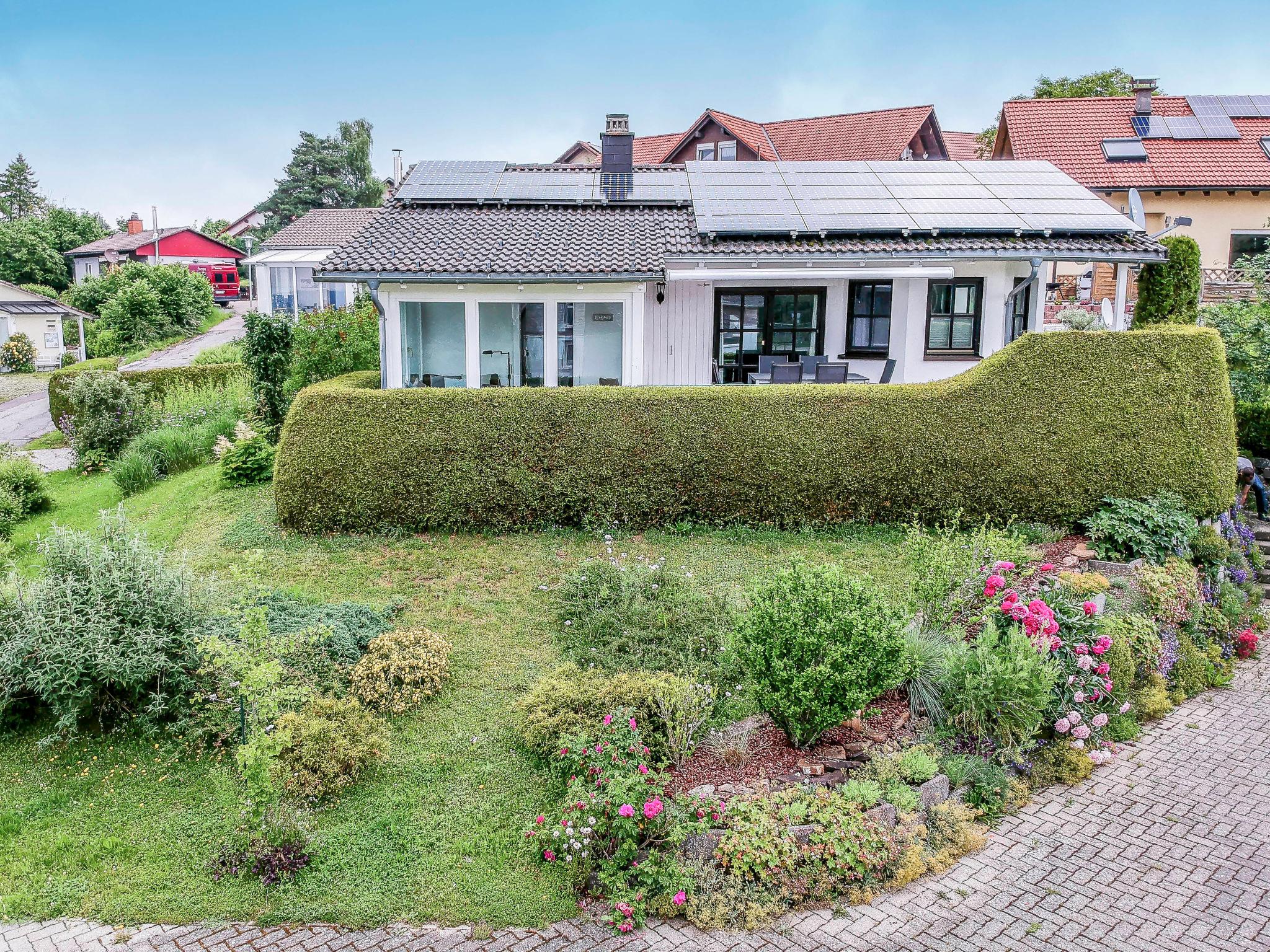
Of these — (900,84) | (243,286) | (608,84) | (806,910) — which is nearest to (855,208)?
(806,910)

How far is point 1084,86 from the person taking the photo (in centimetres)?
3891

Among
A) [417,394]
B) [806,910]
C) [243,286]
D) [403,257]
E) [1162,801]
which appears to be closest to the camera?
[806,910]

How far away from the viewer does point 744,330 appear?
1669cm

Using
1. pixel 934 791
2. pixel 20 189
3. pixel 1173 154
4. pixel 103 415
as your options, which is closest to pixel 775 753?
pixel 934 791

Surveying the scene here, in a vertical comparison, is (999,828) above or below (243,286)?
below

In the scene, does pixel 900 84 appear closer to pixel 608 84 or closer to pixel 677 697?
pixel 608 84

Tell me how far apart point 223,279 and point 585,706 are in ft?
217

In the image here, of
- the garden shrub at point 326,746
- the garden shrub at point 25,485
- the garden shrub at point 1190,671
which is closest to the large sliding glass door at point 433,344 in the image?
the garden shrub at point 25,485

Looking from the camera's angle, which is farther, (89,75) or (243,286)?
(243,286)

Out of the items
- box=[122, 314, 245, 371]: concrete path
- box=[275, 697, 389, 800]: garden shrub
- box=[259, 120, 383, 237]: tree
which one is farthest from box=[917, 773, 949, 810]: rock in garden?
box=[259, 120, 383, 237]: tree

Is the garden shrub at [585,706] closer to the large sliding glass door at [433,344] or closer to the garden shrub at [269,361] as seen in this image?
the large sliding glass door at [433,344]

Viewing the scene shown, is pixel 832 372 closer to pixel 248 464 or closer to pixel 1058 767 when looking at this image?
pixel 1058 767

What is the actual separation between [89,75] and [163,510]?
14.0 metres

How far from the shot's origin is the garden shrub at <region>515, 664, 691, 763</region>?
23.5 ft
